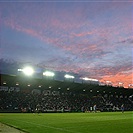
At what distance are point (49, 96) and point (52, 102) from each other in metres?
3.43

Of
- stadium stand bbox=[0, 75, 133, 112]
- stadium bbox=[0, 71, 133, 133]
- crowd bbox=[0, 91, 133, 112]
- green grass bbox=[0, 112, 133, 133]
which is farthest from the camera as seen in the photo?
crowd bbox=[0, 91, 133, 112]

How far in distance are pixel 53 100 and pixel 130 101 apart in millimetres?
36176

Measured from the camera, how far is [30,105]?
6197cm

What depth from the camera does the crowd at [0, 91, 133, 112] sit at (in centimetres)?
5975

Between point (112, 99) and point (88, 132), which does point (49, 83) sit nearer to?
point (112, 99)

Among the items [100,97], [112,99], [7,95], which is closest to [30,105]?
[7,95]

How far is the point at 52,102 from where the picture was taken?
2670 inches

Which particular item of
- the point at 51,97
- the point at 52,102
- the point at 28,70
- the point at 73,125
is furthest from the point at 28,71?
the point at 73,125

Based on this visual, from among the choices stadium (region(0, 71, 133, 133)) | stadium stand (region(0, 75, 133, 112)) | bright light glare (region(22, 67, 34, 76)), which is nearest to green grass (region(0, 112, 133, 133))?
stadium (region(0, 71, 133, 133))

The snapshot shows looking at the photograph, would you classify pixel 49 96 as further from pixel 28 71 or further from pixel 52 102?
pixel 28 71

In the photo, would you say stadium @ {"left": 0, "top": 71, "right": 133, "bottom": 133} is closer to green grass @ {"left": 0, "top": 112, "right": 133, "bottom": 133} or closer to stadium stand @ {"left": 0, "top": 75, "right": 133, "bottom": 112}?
stadium stand @ {"left": 0, "top": 75, "right": 133, "bottom": 112}

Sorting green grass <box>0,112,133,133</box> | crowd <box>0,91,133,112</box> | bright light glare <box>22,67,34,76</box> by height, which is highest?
bright light glare <box>22,67,34,76</box>

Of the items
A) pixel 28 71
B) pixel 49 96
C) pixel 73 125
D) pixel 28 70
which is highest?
pixel 28 70

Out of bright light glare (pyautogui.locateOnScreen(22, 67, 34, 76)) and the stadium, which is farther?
the stadium
